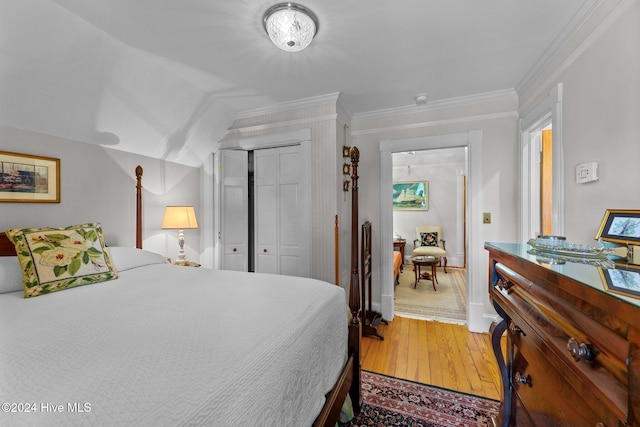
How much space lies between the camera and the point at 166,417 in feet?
1.83

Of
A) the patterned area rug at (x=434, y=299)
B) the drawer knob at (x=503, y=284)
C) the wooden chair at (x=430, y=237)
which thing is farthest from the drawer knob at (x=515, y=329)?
the wooden chair at (x=430, y=237)

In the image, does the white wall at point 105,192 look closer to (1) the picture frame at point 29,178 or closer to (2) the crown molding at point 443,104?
(1) the picture frame at point 29,178

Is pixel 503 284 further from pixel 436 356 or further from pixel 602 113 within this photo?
pixel 436 356

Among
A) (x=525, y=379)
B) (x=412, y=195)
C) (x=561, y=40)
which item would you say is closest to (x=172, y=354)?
(x=525, y=379)

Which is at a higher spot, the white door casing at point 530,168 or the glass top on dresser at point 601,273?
the white door casing at point 530,168

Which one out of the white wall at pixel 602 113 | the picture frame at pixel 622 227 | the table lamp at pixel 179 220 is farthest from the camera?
the table lamp at pixel 179 220

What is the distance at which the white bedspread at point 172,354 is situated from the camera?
1.95 feet

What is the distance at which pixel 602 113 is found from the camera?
4.70ft

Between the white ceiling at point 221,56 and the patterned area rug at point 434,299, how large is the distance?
257cm

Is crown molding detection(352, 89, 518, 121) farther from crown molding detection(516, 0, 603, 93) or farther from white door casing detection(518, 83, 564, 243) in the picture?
white door casing detection(518, 83, 564, 243)

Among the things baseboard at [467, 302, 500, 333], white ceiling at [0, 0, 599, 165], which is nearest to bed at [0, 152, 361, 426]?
white ceiling at [0, 0, 599, 165]

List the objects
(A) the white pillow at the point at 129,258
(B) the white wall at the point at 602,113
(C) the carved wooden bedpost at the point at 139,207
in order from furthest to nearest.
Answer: (C) the carved wooden bedpost at the point at 139,207 < (A) the white pillow at the point at 129,258 < (B) the white wall at the point at 602,113

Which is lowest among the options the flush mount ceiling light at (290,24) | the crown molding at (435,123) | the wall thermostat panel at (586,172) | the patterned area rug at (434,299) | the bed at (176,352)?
the patterned area rug at (434,299)

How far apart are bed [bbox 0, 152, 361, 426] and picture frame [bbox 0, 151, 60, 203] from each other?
2.13 feet
